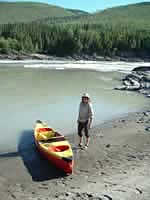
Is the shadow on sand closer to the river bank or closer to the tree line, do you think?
the river bank

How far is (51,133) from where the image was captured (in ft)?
57.0

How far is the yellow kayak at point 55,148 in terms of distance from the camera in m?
13.5

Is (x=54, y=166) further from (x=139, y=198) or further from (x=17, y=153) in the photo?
(x=139, y=198)

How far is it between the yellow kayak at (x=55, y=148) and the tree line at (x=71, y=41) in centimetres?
7517

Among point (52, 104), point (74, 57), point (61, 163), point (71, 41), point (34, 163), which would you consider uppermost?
point (71, 41)

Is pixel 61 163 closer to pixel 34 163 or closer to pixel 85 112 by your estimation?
pixel 34 163

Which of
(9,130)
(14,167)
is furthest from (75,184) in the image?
(9,130)

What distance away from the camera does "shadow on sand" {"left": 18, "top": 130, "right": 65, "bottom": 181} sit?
1353 centimetres

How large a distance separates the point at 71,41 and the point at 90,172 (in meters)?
88.6

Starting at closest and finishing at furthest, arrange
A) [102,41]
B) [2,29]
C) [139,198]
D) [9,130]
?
[139,198] → [9,130] → [102,41] → [2,29]

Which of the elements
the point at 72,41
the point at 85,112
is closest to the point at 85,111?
the point at 85,112

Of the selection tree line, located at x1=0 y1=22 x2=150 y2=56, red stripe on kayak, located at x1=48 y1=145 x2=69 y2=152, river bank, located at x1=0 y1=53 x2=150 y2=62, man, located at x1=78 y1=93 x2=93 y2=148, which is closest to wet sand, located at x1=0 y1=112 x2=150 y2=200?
red stripe on kayak, located at x1=48 y1=145 x2=69 y2=152

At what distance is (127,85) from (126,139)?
22918 millimetres

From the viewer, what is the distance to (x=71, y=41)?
101 meters
